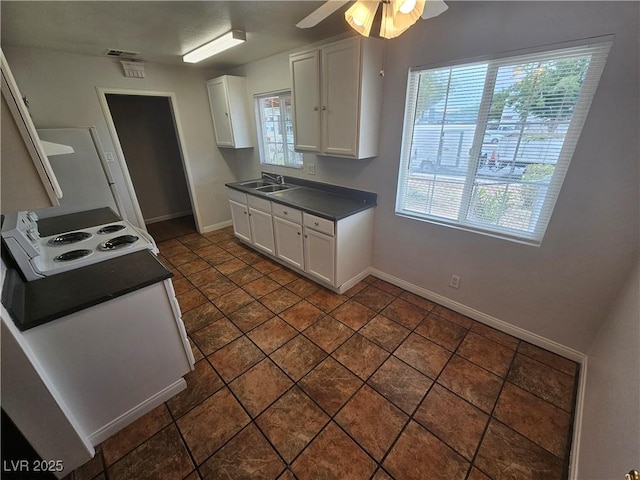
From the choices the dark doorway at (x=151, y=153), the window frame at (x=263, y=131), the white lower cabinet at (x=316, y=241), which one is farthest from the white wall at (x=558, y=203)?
the dark doorway at (x=151, y=153)

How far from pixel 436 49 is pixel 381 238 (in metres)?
1.64

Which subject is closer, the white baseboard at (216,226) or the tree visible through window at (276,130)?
the tree visible through window at (276,130)

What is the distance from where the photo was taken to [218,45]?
2531 millimetres

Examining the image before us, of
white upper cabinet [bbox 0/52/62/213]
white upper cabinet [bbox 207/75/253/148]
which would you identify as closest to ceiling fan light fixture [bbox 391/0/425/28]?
white upper cabinet [bbox 0/52/62/213]

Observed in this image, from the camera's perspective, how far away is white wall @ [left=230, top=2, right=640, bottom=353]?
4.63ft

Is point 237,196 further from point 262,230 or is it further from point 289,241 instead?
point 289,241

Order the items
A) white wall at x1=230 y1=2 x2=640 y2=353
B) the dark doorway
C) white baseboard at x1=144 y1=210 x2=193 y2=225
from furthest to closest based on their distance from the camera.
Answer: white baseboard at x1=144 y1=210 x2=193 y2=225
the dark doorway
white wall at x1=230 y1=2 x2=640 y2=353

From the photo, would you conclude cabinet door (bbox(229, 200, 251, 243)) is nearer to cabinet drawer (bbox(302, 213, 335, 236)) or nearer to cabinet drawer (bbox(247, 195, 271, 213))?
cabinet drawer (bbox(247, 195, 271, 213))

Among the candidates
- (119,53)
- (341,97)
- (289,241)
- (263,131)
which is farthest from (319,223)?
(119,53)

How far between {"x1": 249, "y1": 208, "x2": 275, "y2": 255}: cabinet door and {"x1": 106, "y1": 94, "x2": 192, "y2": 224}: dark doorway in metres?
2.08

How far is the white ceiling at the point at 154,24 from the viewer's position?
1783 millimetres

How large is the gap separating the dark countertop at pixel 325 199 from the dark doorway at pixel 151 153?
94.0 inches

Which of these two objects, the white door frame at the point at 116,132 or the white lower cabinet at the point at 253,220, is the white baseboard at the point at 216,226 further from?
the white lower cabinet at the point at 253,220

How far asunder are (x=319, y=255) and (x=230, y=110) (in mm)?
2466
